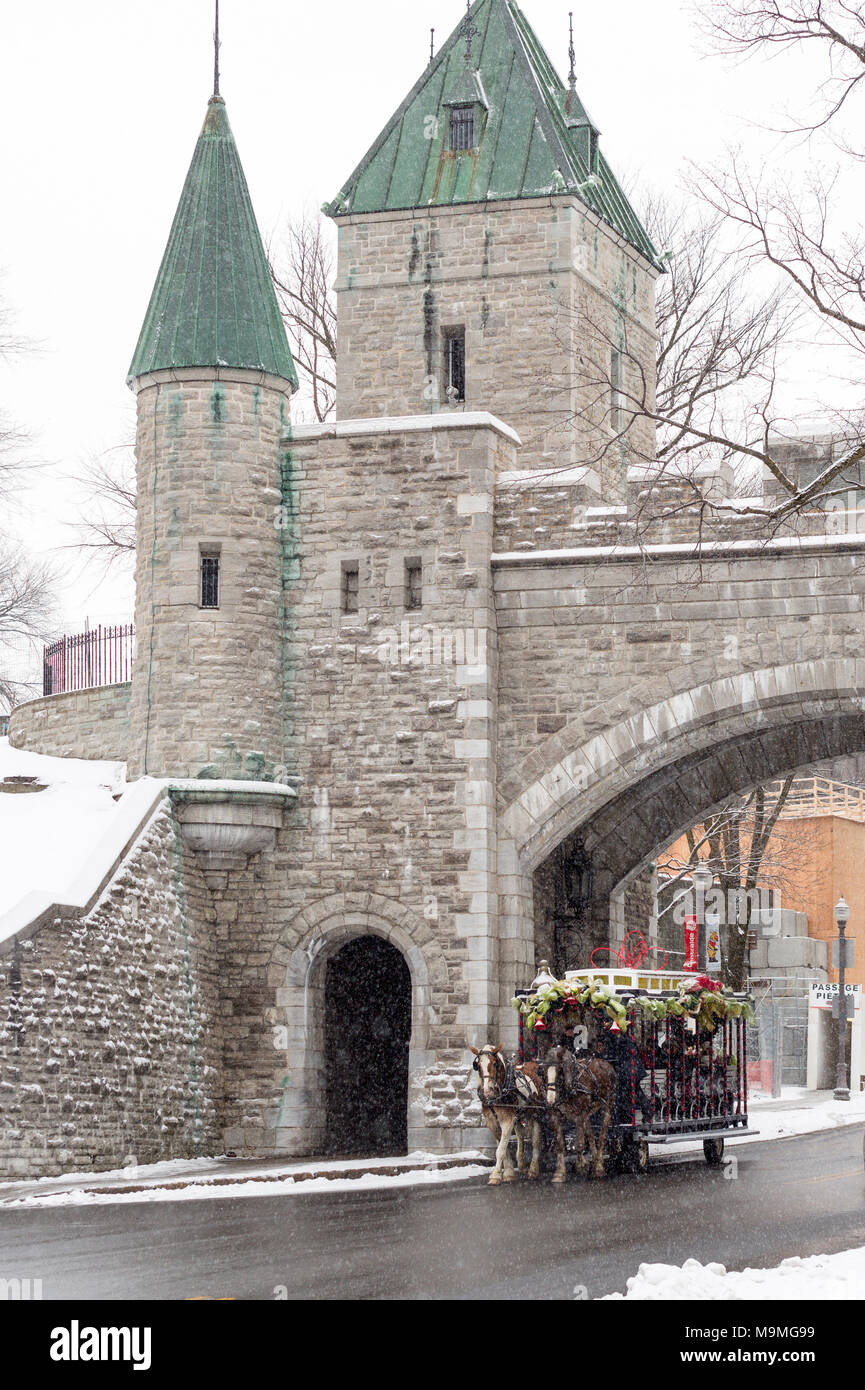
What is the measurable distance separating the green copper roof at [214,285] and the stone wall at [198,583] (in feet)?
0.85

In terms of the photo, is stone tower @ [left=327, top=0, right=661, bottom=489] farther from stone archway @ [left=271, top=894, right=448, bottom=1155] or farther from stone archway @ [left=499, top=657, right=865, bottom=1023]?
stone archway @ [left=271, top=894, right=448, bottom=1155]

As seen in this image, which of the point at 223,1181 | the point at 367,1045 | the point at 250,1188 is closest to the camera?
the point at 250,1188

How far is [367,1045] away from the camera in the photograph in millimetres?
24812

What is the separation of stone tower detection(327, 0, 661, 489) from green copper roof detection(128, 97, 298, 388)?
3.76 m

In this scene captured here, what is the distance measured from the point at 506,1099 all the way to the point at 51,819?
6.32 metres

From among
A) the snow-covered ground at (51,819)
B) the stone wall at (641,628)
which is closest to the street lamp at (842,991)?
the stone wall at (641,628)

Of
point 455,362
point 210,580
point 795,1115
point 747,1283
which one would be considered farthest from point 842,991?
point 747,1283

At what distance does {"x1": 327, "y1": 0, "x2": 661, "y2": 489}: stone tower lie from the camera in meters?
27.1

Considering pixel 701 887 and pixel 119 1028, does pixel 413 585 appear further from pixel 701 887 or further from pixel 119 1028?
pixel 701 887

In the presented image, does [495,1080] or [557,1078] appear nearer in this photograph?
[557,1078]

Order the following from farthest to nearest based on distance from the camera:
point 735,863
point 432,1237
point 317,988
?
point 735,863 < point 317,988 < point 432,1237

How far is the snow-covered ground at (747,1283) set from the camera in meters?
9.58
